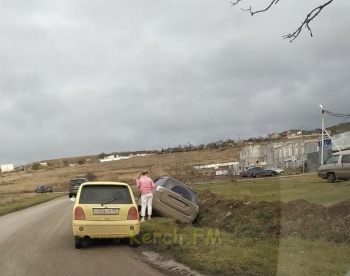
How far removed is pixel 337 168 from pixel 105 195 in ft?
65.6

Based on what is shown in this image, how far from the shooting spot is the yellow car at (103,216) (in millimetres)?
10281

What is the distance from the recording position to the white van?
87.7 feet

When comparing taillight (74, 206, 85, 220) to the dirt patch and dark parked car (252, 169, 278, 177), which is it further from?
dark parked car (252, 169, 278, 177)

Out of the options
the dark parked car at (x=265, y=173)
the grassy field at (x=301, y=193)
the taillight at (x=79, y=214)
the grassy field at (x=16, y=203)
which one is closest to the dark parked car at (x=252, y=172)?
the dark parked car at (x=265, y=173)

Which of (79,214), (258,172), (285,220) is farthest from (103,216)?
(258,172)

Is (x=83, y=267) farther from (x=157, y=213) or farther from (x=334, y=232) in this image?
(x=157, y=213)

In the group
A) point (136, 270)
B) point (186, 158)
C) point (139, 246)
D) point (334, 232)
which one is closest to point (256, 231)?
point (334, 232)

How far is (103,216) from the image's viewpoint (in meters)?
10.4

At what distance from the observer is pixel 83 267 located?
8305 millimetres

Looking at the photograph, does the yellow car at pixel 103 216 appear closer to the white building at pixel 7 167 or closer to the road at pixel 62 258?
the road at pixel 62 258

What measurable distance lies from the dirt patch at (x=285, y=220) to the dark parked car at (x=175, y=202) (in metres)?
0.47

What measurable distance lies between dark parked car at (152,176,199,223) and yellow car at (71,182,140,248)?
10.1 feet

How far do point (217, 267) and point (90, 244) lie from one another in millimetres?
4698

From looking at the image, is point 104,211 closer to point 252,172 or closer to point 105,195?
point 105,195
